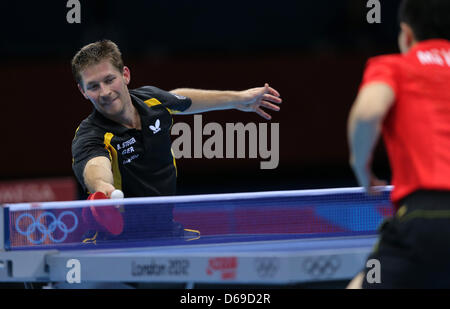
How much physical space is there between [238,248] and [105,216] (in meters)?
0.74

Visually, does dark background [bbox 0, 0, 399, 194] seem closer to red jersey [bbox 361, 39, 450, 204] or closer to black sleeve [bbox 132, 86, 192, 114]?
black sleeve [bbox 132, 86, 192, 114]

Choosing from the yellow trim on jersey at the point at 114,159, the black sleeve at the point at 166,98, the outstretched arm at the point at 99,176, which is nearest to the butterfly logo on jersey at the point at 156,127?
the black sleeve at the point at 166,98

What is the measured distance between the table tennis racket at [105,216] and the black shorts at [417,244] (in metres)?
1.69

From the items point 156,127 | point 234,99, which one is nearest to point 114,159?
point 156,127

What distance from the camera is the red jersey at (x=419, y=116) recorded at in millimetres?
2816

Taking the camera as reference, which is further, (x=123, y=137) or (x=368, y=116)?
(x=123, y=137)

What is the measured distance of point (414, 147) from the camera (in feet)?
9.32

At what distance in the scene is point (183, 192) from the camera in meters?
11.7

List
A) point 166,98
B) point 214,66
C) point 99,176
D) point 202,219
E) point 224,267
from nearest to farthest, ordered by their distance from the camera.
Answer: point 224,267 < point 99,176 < point 202,219 < point 166,98 < point 214,66

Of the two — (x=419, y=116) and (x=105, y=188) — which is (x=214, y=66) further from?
(x=419, y=116)

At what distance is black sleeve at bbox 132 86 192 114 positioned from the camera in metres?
5.18

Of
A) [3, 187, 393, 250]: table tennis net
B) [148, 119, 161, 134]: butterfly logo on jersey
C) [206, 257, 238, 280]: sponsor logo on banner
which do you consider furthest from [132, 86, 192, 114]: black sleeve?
[206, 257, 238, 280]: sponsor logo on banner

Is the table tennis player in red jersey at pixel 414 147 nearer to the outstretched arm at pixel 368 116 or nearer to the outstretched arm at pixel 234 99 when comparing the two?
the outstretched arm at pixel 368 116
